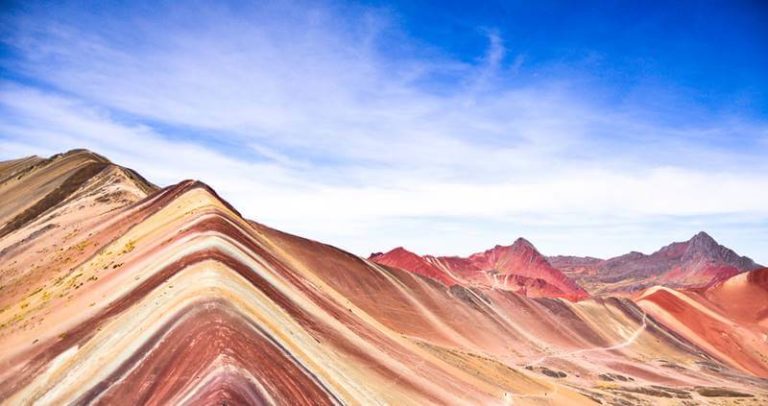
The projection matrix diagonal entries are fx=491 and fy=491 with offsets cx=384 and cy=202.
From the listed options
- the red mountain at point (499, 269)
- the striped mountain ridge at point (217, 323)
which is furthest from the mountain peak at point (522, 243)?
the striped mountain ridge at point (217, 323)

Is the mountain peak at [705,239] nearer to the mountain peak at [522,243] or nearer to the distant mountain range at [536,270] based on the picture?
the distant mountain range at [536,270]

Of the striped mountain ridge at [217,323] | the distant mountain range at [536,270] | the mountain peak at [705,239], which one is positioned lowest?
the striped mountain ridge at [217,323]

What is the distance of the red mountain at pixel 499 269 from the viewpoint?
10900 cm

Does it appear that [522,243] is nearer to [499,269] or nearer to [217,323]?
[499,269]

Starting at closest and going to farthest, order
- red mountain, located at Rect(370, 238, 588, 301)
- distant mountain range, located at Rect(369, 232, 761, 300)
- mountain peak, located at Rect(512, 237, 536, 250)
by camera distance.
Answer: red mountain, located at Rect(370, 238, 588, 301) → distant mountain range, located at Rect(369, 232, 761, 300) → mountain peak, located at Rect(512, 237, 536, 250)

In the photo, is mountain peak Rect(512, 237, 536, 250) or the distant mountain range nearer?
the distant mountain range

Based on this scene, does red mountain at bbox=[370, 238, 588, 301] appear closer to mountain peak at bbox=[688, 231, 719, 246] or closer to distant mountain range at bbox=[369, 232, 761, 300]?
distant mountain range at bbox=[369, 232, 761, 300]

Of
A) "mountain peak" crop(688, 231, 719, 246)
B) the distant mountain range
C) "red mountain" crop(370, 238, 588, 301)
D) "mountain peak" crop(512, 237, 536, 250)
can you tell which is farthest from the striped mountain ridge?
"mountain peak" crop(688, 231, 719, 246)

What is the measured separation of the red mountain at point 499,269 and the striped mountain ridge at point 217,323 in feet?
138

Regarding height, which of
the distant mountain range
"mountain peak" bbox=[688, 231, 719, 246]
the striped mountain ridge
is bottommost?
the striped mountain ridge

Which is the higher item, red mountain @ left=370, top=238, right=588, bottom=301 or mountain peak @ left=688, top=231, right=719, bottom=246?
mountain peak @ left=688, top=231, right=719, bottom=246

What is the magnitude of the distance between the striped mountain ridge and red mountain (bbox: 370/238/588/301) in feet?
138

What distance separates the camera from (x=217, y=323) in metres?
15.0

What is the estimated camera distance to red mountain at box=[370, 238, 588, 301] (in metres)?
109
